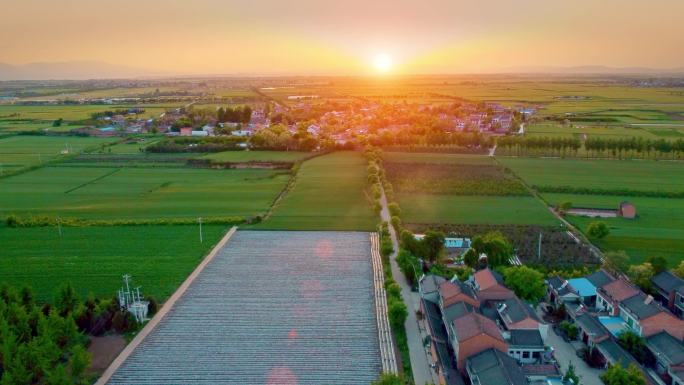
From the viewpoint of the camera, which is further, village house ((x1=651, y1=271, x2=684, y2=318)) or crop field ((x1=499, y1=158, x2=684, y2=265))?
crop field ((x1=499, y1=158, x2=684, y2=265))

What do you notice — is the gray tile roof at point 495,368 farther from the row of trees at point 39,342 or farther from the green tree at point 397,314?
the row of trees at point 39,342

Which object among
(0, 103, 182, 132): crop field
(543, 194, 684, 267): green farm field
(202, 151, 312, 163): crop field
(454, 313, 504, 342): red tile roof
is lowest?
(543, 194, 684, 267): green farm field

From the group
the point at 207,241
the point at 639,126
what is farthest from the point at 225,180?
the point at 639,126

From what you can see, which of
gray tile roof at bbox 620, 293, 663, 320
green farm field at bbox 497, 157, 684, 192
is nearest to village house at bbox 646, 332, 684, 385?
gray tile roof at bbox 620, 293, 663, 320

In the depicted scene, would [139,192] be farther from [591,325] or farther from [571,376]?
[571,376]

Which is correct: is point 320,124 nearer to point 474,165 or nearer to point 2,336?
point 474,165

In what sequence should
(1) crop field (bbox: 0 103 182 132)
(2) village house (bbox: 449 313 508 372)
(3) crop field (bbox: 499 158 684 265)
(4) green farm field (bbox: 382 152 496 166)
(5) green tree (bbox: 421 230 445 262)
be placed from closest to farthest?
(2) village house (bbox: 449 313 508 372) < (5) green tree (bbox: 421 230 445 262) < (3) crop field (bbox: 499 158 684 265) < (4) green farm field (bbox: 382 152 496 166) < (1) crop field (bbox: 0 103 182 132)

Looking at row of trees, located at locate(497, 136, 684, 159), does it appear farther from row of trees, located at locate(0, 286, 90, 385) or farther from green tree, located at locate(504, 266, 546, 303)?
row of trees, located at locate(0, 286, 90, 385)

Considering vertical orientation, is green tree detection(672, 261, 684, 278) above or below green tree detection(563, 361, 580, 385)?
above
